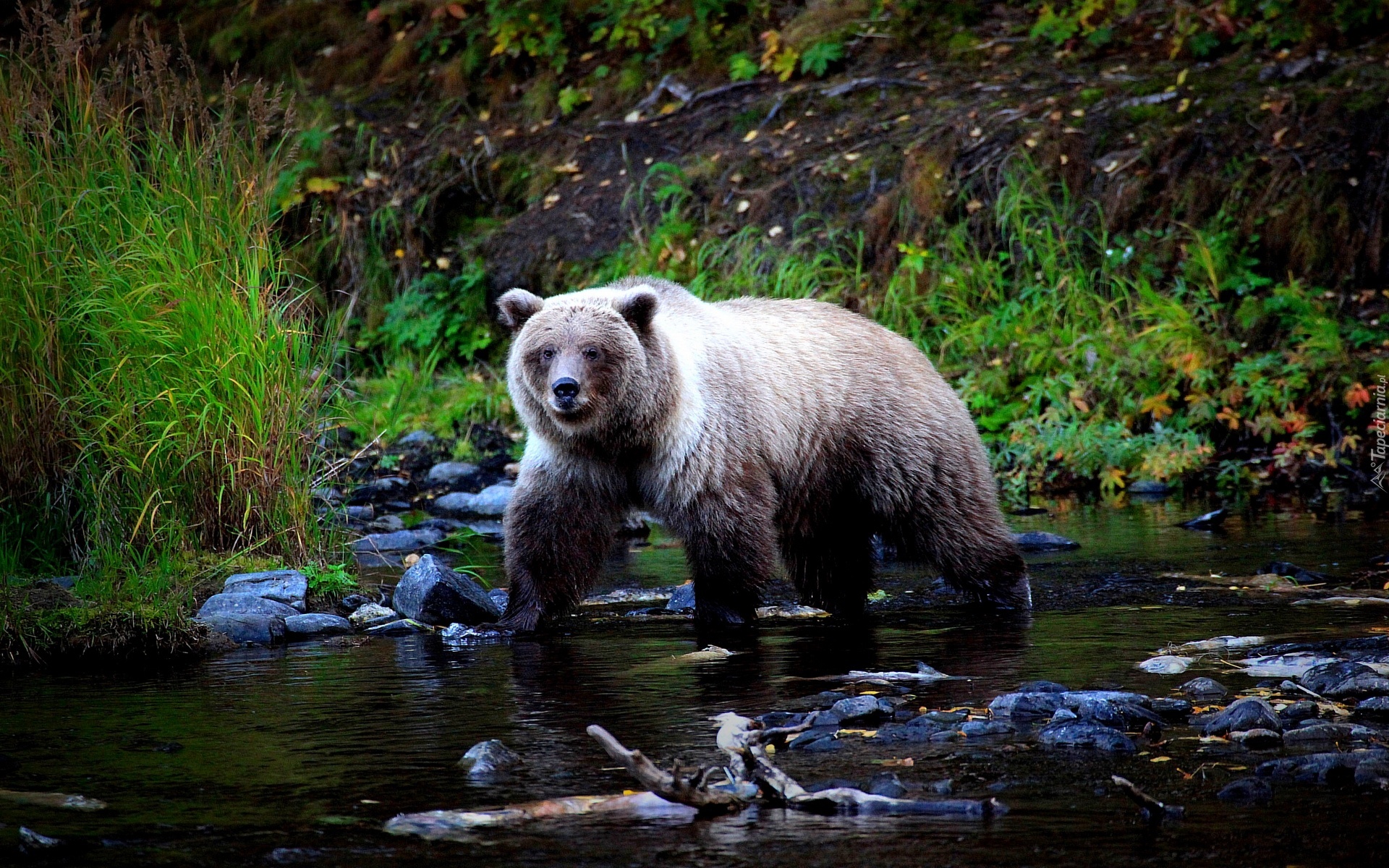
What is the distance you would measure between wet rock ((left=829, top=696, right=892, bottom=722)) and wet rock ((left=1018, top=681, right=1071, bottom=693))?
45 cm

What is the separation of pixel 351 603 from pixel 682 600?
60.2 inches

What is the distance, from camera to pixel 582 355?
242 inches

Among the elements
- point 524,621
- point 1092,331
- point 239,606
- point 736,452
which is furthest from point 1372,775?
point 1092,331

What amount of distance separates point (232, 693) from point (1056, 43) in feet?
35.8

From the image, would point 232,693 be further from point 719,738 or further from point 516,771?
point 719,738

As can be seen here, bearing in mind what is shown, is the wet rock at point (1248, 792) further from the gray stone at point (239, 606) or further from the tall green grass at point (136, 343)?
the tall green grass at point (136, 343)

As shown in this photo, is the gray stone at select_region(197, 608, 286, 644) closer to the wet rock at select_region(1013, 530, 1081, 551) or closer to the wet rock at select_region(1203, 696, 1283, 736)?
the wet rock at select_region(1203, 696, 1283, 736)

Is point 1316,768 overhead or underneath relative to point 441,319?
underneath

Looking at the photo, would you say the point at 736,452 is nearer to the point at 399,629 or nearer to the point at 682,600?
the point at 682,600

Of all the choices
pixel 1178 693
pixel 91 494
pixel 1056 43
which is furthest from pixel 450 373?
pixel 1178 693

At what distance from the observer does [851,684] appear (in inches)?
191

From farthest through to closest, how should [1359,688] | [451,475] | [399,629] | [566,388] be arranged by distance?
[451,475] < [399,629] < [566,388] < [1359,688]

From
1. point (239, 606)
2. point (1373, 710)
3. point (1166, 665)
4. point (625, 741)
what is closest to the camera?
point (1373, 710)

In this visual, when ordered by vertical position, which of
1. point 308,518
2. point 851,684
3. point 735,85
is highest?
point 735,85
